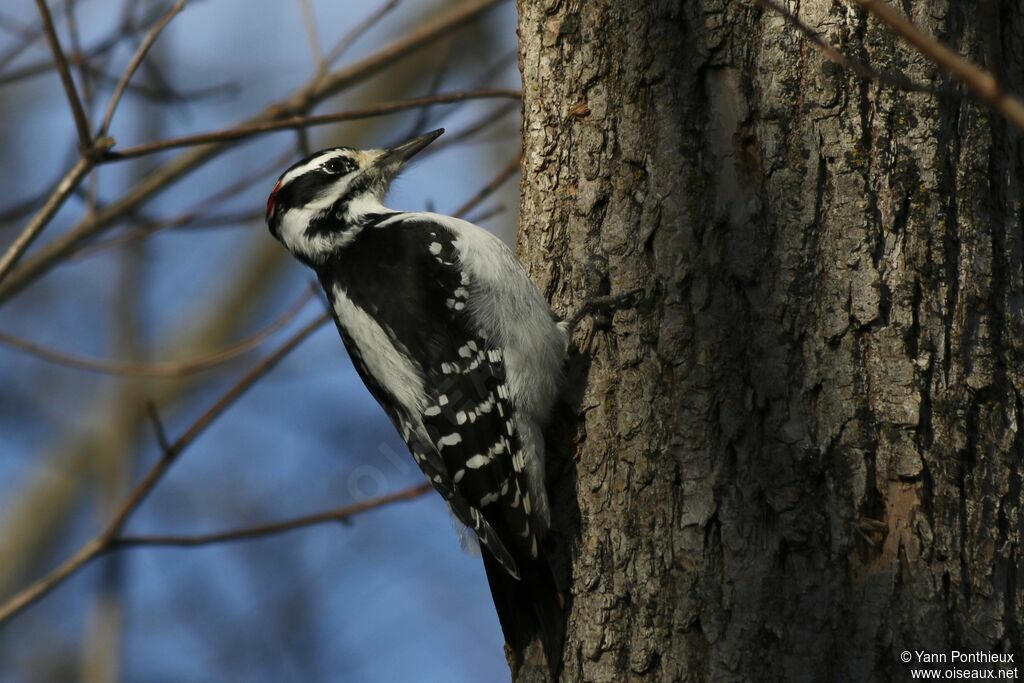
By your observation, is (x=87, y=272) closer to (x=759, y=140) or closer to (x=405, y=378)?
(x=405, y=378)

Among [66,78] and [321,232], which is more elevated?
[321,232]

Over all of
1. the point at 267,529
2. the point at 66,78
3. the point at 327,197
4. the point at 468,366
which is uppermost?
the point at 327,197

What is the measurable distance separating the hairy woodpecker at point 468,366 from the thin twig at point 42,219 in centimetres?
98

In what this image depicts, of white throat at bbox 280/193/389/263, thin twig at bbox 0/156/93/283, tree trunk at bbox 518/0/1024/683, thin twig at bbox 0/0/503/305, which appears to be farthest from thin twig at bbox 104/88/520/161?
tree trunk at bbox 518/0/1024/683

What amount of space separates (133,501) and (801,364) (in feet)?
6.88

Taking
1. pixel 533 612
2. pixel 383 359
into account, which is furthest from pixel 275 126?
pixel 533 612

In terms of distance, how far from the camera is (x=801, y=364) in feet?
8.27

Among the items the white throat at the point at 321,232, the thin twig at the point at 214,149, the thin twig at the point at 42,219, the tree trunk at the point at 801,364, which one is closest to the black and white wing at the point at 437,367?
the white throat at the point at 321,232

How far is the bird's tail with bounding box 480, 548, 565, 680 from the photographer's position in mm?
2814

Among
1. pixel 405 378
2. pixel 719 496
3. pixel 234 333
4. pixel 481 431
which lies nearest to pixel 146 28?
pixel 405 378

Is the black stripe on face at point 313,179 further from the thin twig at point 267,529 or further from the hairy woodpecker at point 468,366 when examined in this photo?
the thin twig at point 267,529

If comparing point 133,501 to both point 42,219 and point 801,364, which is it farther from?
point 801,364

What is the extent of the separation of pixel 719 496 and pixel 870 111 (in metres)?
1.05

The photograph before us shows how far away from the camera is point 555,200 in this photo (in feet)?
10.0
